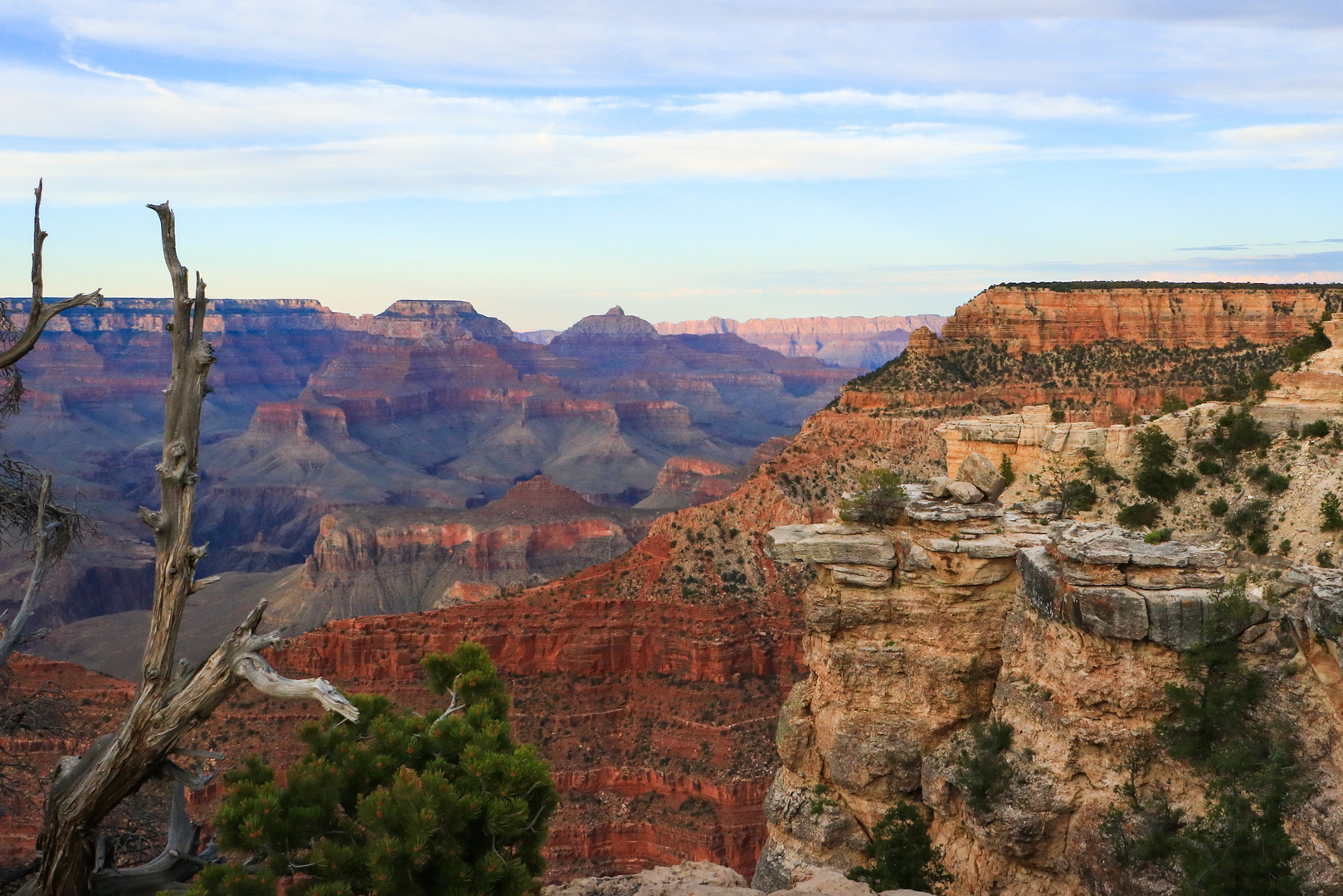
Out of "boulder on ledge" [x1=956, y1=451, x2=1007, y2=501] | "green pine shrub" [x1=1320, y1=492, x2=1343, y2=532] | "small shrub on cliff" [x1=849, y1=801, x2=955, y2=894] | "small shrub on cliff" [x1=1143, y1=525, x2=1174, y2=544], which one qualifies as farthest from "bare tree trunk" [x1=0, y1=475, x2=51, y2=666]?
"green pine shrub" [x1=1320, y1=492, x2=1343, y2=532]

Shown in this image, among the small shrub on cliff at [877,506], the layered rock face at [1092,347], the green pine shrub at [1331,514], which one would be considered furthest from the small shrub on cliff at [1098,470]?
the layered rock face at [1092,347]

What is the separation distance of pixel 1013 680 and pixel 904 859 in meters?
4.72

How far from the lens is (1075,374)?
247 feet

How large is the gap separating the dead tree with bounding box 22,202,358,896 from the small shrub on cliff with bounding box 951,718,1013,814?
14.1 m

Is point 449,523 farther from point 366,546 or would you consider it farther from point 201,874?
point 201,874

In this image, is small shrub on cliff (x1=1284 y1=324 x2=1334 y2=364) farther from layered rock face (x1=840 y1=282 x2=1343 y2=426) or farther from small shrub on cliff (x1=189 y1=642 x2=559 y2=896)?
layered rock face (x1=840 y1=282 x2=1343 y2=426)

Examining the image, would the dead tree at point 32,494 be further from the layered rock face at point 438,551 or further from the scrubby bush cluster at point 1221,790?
the layered rock face at point 438,551

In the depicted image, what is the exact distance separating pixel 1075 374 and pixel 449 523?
8162cm

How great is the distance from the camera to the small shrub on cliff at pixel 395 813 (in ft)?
49.8

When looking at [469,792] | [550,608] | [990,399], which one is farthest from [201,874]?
[990,399]

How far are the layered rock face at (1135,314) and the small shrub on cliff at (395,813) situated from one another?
6826cm

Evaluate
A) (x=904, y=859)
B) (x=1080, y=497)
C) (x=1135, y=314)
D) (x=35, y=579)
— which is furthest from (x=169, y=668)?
(x=1135, y=314)

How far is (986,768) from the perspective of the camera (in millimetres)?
22562

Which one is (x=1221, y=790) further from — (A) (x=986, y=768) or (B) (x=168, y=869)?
(B) (x=168, y=869)
